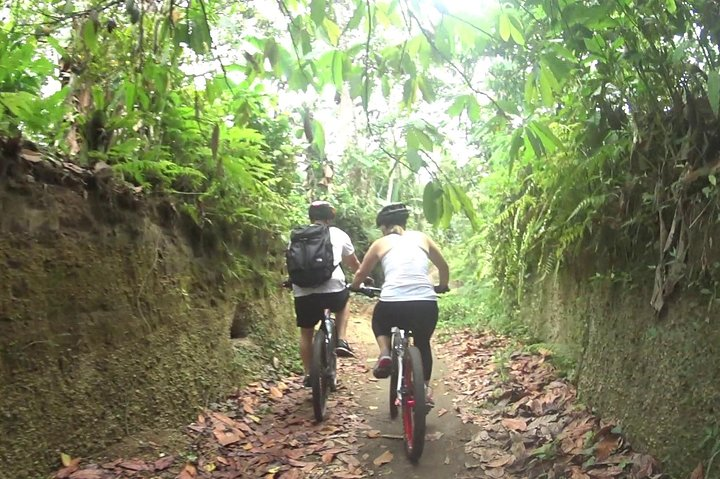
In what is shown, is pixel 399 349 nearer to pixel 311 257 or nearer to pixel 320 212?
pixel 311 257

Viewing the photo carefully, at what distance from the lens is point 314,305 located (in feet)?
18.2

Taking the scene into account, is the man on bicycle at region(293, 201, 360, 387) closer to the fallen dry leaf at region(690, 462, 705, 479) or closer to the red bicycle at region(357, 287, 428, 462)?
the red bicycle at region(357, 287, 428, 462)

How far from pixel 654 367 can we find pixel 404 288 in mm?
1933

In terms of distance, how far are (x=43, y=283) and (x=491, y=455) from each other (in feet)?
10.9

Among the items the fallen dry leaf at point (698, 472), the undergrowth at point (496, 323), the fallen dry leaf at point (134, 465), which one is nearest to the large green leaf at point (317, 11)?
the fallen dry leaf at point (698, 472)

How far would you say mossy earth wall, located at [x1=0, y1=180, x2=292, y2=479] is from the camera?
10.9 feet

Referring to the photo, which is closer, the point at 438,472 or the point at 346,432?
the point at 438,472

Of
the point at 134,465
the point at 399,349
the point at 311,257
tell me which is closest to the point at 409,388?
the point at 399,349

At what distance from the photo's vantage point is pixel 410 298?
4711 mm

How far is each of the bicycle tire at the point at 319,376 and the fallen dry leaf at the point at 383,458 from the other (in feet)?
2.73

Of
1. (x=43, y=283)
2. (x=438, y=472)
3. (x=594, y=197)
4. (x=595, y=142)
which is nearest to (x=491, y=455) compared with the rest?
(x=438, y=472)

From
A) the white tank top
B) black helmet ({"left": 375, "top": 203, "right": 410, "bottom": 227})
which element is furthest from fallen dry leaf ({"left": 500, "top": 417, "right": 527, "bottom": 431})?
black helmet ({"left": 375, "top": 203, "right": 410, "bottom": 227})

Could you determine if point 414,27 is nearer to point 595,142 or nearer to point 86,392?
point 595,142

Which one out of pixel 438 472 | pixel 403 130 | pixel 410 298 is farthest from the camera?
pixel 410 298
